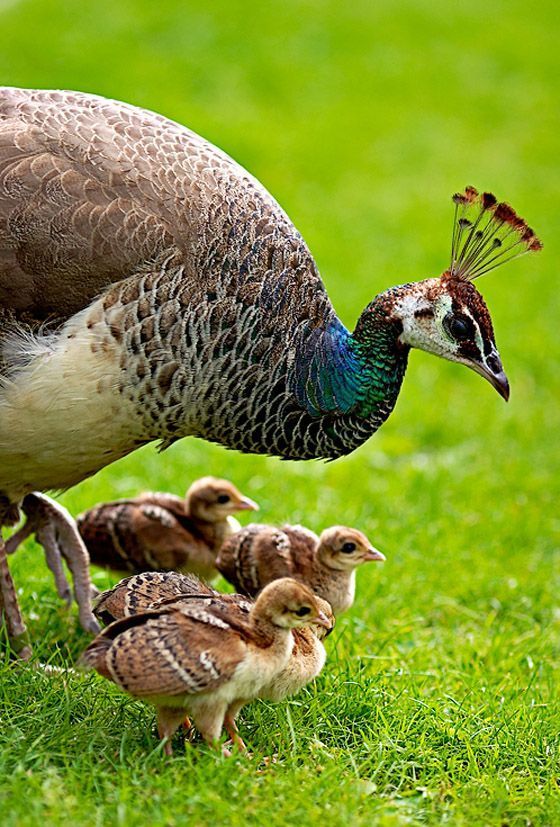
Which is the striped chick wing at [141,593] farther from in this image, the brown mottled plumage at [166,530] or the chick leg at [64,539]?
the brown mottled plumage at [166,530]

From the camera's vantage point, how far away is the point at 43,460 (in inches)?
170

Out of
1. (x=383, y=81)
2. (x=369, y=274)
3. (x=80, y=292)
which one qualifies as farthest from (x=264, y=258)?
(x=383, y=81)

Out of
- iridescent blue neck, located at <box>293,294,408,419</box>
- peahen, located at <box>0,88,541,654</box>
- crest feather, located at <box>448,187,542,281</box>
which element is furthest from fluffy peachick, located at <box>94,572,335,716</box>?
crest feather, located at <box>448,187,542,281</box>

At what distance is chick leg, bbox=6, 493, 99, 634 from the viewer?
5004 millimetres

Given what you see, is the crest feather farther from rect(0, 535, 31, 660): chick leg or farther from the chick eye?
rect(0, 535, 31, 660): chick leg

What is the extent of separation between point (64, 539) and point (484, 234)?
2.14 meters

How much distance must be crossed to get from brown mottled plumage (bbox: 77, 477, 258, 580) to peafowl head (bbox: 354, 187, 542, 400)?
129 centimetres

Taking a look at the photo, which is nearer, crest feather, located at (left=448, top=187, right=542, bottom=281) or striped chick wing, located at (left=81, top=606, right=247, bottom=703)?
striped chick wing, located at (left=81, top=606, right=247, bottom=703)

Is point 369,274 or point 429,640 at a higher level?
point 369,274

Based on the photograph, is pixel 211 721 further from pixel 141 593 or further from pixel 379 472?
pixel 379 472

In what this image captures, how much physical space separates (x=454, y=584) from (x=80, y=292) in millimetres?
2573

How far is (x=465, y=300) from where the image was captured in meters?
4.37

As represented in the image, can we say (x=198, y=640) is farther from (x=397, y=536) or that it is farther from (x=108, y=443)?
(x=397, y=536)

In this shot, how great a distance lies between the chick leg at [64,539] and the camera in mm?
5004
